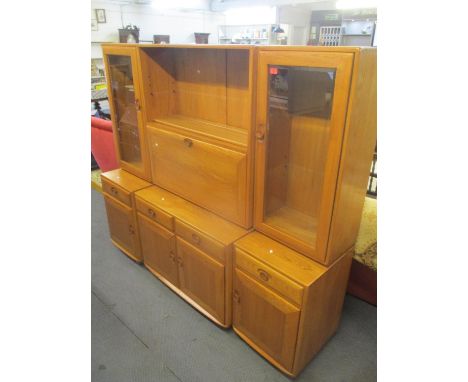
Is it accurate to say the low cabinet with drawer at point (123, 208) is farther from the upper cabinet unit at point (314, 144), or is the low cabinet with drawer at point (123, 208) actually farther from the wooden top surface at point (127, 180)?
the upper cabinet unit at point (314, 144)

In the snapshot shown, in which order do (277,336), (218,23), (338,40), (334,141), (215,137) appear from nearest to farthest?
1. (334,141)
2. (277,336)
3. (215,137)
4. (338,40)
5. (218,23)

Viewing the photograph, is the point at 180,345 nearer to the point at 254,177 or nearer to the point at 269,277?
the point at 269,277

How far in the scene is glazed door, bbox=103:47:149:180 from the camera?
2119 mm

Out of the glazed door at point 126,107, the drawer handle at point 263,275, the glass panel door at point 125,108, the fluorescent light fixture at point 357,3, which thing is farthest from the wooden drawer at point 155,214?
the fluorescent light fixture at point 357,3

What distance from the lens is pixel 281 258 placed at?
4.96ft

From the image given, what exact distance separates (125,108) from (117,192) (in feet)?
2.08

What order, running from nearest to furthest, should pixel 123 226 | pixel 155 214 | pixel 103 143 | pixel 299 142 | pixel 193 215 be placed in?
pixel 299 142, pixel 193 215, pixel 155 214, pixel 123 226, pixel 103 143

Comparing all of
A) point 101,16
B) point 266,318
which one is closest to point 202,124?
point 266,318

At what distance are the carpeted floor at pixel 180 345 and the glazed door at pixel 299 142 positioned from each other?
706 mm

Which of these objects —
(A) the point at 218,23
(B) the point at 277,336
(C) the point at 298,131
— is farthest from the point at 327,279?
(A) the point at 218,23

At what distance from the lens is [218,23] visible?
26.7 feet

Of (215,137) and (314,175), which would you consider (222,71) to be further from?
(314,175)

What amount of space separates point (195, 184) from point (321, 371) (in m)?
1.23

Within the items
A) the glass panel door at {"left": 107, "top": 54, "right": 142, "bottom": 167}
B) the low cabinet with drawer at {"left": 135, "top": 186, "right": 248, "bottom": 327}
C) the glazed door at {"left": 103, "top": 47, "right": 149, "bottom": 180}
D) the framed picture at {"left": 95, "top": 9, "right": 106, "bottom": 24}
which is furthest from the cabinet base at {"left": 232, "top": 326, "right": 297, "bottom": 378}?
the framed picture at {"left": 95, "top": 9, "right": 106, "bottom": 24}
